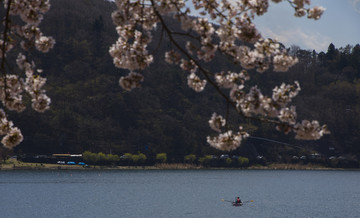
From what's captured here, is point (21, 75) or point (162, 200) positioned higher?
point (21, 75)

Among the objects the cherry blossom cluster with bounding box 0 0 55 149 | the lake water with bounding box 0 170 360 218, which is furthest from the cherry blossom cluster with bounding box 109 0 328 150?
the lake water with bounding box 0 170 360 218

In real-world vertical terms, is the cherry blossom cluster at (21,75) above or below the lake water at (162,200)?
above

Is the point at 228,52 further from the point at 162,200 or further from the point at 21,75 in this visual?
the point at 162,200

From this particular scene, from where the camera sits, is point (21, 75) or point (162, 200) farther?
point (162, 200)

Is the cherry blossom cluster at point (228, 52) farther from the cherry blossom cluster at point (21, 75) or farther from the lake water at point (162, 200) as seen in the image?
the lake water at point (162, 200)

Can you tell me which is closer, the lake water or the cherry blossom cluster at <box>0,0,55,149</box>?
the cherry blossom cluster at <box>0,0,55,149</box>

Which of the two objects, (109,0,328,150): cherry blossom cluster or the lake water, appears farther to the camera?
the lake water

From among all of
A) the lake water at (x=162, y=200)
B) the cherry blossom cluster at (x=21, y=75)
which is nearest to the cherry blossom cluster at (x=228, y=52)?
the cherry blossom cluster at (x=21, y=75)

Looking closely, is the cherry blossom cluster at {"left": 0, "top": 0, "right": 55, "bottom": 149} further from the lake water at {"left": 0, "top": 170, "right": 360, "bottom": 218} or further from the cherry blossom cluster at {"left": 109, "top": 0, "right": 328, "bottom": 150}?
the lake water at {"left": 0, "top": 170, "right": 360, "bottom": 218}

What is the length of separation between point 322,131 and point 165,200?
90.4 m

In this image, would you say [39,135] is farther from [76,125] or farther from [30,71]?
[30,71]

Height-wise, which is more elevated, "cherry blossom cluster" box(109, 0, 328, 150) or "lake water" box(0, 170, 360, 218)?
"cherry blossom cluster" box(109, 0, 328, 150)

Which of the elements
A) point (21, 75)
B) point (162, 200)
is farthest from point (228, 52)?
point (162, 200)

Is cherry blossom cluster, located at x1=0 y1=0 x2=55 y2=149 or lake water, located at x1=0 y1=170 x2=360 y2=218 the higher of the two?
cherry blossom cluster, located at x1=0 y1=0 x2=55 y2=149
